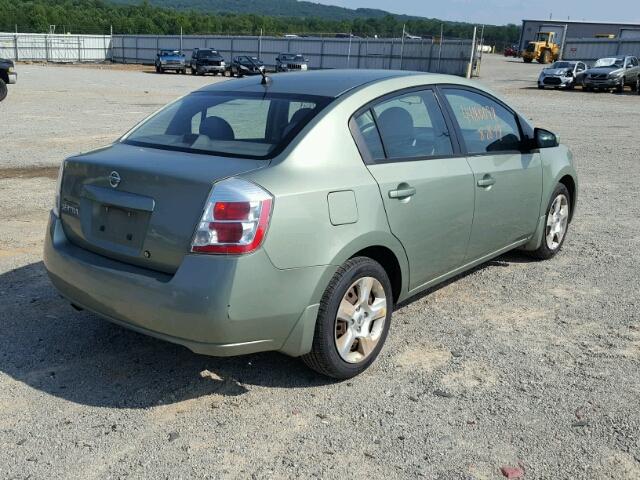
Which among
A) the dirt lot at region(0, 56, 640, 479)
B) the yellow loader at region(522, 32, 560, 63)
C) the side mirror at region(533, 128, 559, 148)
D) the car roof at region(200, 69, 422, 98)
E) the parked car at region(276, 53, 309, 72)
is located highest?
the yellow loader at region(522, 32, 560, 63)

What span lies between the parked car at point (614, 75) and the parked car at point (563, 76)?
0.92 metres

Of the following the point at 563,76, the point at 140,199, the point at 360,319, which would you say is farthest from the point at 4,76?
the point at 563,76

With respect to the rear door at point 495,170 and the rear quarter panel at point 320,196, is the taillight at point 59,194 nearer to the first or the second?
the rear quarter panel at point 320,196

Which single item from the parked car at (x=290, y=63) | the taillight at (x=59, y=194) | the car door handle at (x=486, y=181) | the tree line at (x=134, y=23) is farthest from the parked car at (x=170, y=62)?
the taillight at (x=59, y=194)

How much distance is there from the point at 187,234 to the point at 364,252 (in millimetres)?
1037

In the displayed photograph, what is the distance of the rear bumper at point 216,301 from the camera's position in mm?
3117

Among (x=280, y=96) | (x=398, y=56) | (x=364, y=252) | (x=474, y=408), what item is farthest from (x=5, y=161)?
(x=398, y=56)

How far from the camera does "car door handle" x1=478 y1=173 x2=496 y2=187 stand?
15.0 ft

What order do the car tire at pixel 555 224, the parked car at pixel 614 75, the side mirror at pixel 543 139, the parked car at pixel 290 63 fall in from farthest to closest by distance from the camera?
1. the parked car at pixel 290 63
2. the parked car at pixel 614 75
3. the car tire at pixel 555 224
4. the side mirror at pixel 543 139

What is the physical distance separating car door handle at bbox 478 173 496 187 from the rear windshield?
135cm

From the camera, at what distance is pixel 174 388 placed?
3637 millimetres

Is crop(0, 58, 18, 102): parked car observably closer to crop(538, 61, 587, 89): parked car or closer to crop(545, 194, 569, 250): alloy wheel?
crop(545, 194, 569, 250): alloy wheel

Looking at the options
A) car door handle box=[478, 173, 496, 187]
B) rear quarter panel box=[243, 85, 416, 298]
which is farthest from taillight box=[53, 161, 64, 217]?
car door handle box=[478, 173, 496, 187]

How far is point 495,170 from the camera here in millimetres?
4746
